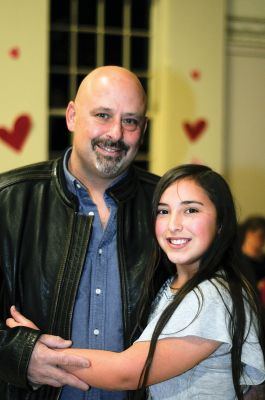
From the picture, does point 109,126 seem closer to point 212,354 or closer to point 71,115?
point 71,115

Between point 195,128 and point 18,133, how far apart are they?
1716 mm

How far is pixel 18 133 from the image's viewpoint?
17.0 feet

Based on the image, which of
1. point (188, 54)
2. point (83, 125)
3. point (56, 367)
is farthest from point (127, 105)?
point (188, 54)

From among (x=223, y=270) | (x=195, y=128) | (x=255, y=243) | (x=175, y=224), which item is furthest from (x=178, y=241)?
(x=195, y=128)

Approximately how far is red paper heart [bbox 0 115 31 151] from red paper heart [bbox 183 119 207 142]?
5.02ft

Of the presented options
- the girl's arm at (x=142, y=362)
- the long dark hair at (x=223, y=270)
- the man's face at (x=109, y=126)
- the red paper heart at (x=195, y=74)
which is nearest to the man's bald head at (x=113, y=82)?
the man's face at (x=109, y=126)

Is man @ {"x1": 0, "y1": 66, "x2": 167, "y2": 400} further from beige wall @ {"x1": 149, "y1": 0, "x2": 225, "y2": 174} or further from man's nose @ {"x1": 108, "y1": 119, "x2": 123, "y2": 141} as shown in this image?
beige wall @ {"x1": 149, "y1": 0, "x2": 225, "y2": 174}

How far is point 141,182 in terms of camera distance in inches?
86.1

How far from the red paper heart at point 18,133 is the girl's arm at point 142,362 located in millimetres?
3827

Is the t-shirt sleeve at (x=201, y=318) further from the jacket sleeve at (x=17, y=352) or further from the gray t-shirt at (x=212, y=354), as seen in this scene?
the jacket sleeve at (x=17, y=352)

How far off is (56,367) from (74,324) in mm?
218

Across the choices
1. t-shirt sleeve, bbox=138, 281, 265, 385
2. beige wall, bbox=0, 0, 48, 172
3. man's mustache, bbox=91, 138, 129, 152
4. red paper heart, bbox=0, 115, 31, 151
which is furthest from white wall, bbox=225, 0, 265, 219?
t-shirt sleeve, bbox=138, 281, 265, 385

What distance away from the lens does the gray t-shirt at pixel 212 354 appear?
4.91ft

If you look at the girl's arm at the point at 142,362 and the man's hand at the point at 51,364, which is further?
the man's hand at the point at 51,364
